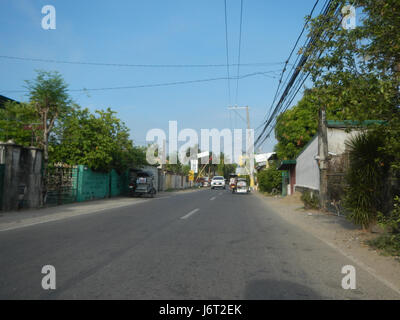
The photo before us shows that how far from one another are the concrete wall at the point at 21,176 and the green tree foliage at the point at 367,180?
1324 cm

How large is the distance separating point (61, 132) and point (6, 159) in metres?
6.58

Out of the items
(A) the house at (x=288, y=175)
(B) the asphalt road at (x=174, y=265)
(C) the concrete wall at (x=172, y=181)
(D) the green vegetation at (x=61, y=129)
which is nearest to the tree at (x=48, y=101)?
(D) the green vegetation at (x=61, y=129)

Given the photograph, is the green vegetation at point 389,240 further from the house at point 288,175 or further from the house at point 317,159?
the house at point 288,175

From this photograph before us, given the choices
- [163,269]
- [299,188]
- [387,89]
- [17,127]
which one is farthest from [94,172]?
[387,89]

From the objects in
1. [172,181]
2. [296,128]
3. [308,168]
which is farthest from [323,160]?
[172,181]

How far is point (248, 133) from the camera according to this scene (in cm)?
3941

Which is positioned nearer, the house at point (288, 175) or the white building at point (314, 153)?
the white building at point (314, 153)

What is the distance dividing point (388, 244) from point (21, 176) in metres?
14.3

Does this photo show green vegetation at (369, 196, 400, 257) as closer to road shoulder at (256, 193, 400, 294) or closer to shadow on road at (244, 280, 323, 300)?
road shoulder at (256, 193, 400, 294)

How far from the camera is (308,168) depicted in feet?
66.3

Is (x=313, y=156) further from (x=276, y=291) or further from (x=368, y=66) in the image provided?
(x=276, y=291)

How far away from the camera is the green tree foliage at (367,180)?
802cm

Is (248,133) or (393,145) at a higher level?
(248,133)

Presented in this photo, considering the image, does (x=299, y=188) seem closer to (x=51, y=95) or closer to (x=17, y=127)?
(x=51, y=95)
